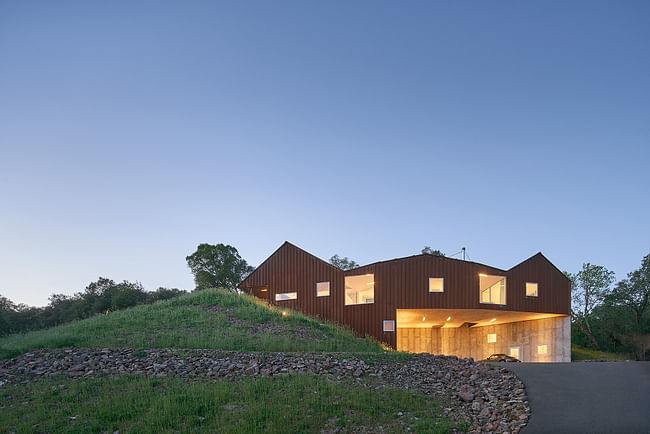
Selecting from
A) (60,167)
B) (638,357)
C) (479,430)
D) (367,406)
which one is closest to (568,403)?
(479,430)

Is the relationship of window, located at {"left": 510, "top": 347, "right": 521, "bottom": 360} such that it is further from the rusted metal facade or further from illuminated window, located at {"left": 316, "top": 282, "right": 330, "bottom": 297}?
illuminated window, located at {"left": 316, "top": 282, "right": 330, "bottom": 297}

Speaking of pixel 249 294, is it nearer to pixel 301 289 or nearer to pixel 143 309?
pixel 301 289

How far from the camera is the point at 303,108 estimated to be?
2950cm

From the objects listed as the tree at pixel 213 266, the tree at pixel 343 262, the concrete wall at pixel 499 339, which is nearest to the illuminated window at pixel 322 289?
the concrete wall at pixel 499 339

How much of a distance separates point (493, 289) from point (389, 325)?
7410 millimetres

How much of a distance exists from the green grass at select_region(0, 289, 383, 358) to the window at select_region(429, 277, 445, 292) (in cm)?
577

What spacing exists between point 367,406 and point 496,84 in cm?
2275

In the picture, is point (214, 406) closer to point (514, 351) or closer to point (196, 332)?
point (196, 332)

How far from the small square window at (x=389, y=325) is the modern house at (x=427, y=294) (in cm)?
5

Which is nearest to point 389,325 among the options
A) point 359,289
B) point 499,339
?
point 359,289

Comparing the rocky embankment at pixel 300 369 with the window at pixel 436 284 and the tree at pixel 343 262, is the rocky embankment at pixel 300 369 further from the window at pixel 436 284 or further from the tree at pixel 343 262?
the tree at pixel 343 262

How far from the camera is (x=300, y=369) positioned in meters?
14.6

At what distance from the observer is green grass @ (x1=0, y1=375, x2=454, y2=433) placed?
11.0 meters

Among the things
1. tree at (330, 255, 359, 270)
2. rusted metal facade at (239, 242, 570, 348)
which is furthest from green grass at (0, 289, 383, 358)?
tree at (330, 255, 359, 270)
